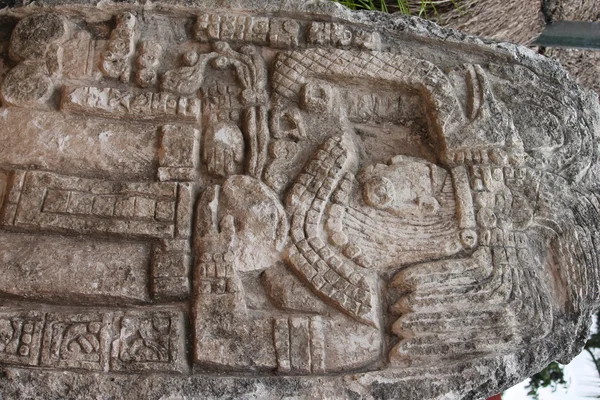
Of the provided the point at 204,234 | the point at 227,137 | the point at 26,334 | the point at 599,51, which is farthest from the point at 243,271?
the point at 599,51

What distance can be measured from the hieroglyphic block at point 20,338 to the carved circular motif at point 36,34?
1090 mm

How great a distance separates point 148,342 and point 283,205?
71 cm

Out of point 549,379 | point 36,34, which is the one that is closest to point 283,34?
point 36,34

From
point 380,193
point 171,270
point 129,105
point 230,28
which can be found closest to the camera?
point 171,270

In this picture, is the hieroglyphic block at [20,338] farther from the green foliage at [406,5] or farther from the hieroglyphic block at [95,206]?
the green foliage at [406,5]

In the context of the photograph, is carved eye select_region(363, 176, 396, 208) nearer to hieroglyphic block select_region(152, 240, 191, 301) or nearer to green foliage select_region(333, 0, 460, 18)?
hieroglyphic block select_region(152, 240, 191, 301)

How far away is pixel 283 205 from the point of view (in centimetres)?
244

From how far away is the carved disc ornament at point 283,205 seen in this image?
220 cm

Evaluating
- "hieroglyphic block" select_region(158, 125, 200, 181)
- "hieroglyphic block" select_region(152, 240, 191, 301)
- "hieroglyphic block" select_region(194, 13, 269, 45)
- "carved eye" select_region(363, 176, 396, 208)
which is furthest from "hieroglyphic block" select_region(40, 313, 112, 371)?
"hieroglyphic block" select_region(194, 13, 269, 45)

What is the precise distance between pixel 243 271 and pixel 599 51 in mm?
3529

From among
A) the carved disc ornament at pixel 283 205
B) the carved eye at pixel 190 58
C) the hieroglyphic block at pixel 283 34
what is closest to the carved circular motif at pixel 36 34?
→ the carved disc ornament at pixel 283 205

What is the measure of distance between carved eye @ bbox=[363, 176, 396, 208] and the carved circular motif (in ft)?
4.73

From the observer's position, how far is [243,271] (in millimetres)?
2338

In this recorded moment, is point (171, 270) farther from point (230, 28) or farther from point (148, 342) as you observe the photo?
point (230, 28)
